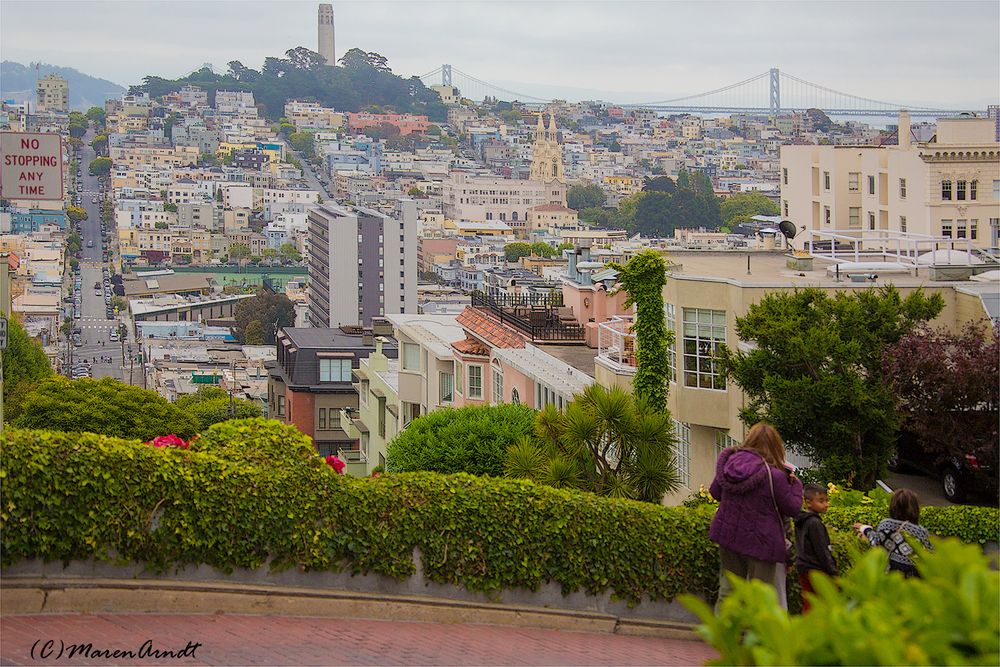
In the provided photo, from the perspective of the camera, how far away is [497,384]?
18.8 metres

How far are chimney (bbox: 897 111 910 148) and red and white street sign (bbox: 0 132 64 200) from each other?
39376mm

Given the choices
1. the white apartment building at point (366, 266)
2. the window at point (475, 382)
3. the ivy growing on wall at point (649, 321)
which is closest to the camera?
the ivy growing on wall at point (649, 321)

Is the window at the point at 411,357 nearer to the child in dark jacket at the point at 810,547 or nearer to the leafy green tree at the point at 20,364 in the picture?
the leafy green tree at the point at 20,364

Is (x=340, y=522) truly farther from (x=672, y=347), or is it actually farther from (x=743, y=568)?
(x=672, y=347)

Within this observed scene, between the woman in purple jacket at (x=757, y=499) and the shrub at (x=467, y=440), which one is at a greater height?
the woman in purple jacket at (x=757, y=499)

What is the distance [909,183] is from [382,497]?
37259mm

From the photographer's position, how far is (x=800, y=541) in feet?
18.7

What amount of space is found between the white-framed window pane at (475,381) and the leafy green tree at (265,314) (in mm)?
116795

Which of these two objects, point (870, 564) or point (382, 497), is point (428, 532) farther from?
point (870, 564)

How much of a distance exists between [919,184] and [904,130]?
5.16 m

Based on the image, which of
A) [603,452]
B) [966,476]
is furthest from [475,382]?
[603,452]

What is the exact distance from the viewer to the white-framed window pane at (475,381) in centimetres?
1970

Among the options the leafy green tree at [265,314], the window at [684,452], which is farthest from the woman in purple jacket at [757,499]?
the leafy green tree at [265,314]

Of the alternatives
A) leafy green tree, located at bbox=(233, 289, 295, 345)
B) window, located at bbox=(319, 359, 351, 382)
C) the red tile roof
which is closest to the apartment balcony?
the red tile roof
